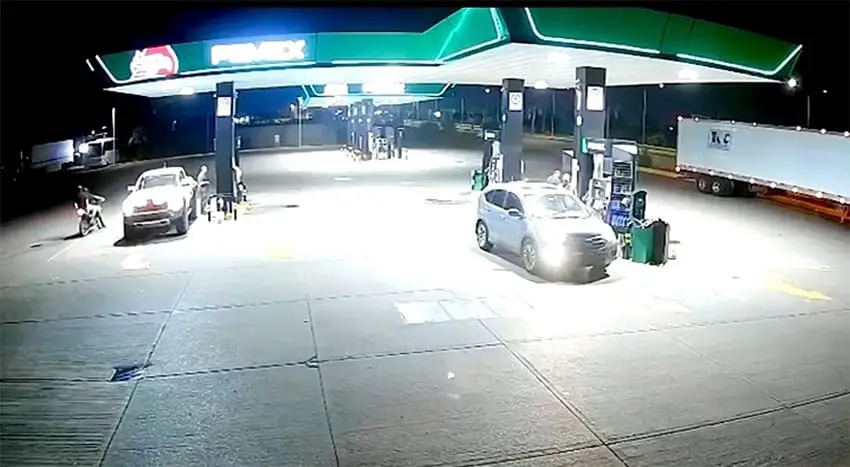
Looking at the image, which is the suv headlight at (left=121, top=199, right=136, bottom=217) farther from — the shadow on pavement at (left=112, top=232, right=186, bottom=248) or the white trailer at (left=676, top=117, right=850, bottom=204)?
the white trailer at (left=676, top=117, right=850, bottom=204)

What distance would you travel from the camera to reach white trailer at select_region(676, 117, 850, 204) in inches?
981

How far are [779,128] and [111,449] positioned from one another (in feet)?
83.7

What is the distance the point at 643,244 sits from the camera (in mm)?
18000

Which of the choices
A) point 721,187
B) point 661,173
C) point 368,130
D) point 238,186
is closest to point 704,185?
point 721,187

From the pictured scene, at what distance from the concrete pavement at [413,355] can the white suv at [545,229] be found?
543mm

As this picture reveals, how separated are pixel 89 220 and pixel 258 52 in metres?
6.80

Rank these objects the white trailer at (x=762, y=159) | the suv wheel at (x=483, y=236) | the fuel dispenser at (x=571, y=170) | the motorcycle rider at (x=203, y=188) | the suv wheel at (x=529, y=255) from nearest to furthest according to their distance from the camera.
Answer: the suv wheel at (x=529, y=255)
the suv wheel at (x=483, y=236)
the fuel dispenser at (x=571, y=170)
the white trailer at (x=762, y=159)
the motorcycle rider at (x=203, y=188)

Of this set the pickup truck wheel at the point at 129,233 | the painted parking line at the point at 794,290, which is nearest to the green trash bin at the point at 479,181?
the pickup truck wheel at the point at 129,233

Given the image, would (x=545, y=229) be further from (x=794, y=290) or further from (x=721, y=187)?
(x=721, y=187)

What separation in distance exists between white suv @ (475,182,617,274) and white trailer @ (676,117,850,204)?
37.2 ft

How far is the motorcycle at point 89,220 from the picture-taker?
2286cm

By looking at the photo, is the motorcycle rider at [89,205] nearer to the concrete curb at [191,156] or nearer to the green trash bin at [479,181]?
the green trash bin at [479,181]

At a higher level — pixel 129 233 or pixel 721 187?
pixel 721 187

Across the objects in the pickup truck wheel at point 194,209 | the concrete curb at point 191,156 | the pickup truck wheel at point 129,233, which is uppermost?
the concrete curb at point 191,156
